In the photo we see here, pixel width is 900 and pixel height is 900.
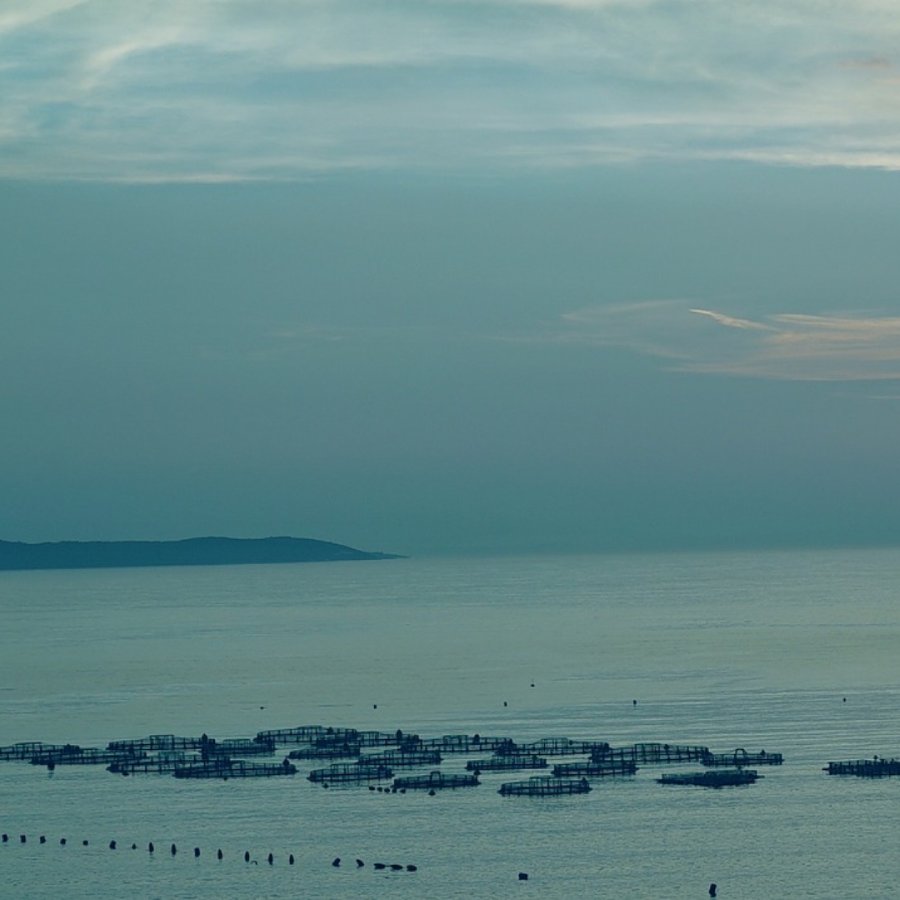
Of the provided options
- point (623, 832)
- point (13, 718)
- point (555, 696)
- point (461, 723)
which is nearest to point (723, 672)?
point (555, 696)

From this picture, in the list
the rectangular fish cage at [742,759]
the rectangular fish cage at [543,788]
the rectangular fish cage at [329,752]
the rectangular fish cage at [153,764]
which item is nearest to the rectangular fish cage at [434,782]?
the rectangular fish cage at [543,788]

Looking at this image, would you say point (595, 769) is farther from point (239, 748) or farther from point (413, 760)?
point (239, 748)

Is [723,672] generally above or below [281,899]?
above

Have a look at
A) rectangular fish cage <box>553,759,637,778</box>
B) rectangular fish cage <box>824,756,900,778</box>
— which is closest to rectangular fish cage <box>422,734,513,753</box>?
rectangular fish cage <box>553,759,637,778</box>

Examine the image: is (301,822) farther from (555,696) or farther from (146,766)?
(555,696)

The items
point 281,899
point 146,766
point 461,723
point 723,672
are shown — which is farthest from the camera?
→ point 723,672

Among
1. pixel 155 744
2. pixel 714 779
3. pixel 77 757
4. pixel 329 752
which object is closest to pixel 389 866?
pixel 714 779

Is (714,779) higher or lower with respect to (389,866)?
higher
